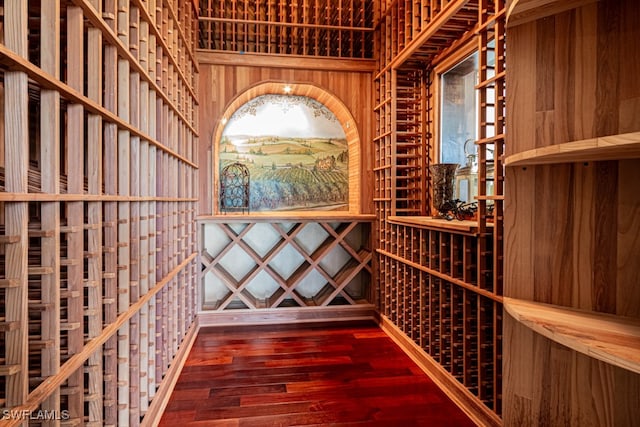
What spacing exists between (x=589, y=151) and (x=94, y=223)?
1278 millimetres

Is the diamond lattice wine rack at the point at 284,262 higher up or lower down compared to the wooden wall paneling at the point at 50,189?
lower down

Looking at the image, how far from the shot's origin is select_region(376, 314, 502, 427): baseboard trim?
68.4 inches

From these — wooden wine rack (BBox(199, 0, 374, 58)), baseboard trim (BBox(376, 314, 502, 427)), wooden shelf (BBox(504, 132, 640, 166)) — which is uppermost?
wooden wine rack (BBox(199, 0, 374, 58))

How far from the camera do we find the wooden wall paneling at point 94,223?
43.6 inches

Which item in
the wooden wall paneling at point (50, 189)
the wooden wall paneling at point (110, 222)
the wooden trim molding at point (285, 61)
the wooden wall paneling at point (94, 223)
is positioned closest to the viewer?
the wooden wall paneling at point (50, 189)

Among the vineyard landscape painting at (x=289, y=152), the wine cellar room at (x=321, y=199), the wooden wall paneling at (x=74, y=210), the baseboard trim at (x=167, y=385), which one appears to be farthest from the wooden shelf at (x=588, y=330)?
the vineyard landscape painting at (x=289, y=152)

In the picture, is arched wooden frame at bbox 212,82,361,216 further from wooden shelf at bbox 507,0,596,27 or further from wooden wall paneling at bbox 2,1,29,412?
wooden wall paneling at bbox 2,1,29,412

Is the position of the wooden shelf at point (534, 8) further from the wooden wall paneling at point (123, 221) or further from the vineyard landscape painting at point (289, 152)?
the vineyard landscape painting at point (289, 152)

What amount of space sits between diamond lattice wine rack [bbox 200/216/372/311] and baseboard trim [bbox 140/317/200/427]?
0.59 meters

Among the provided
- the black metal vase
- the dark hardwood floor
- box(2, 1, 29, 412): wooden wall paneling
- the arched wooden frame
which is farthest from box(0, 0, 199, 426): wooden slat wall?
the black metal vase

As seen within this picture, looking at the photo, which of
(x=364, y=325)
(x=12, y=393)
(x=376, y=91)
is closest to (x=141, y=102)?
(x=12, y=393)

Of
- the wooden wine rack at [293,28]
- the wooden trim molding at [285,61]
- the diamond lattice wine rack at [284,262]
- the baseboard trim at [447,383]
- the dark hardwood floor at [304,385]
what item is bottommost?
the dark hardwood floor at [304,385]

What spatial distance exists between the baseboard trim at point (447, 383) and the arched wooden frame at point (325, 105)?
3.83 ft

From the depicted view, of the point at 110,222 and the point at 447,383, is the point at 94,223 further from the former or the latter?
the point at 447,383
